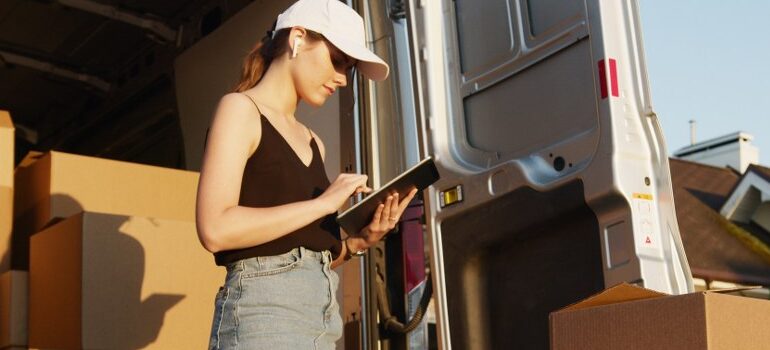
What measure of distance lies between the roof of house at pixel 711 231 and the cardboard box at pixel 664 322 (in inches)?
460

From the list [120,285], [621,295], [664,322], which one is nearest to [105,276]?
[120,285]

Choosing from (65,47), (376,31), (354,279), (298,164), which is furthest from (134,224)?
(65,47)

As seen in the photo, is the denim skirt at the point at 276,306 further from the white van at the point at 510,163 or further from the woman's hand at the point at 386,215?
the white van at the point at 510,163

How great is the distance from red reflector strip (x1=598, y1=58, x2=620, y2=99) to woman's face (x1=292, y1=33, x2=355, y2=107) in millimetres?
855

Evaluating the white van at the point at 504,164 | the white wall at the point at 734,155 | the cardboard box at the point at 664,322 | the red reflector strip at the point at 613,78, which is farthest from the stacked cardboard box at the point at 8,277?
the white wall at the point at 734,155

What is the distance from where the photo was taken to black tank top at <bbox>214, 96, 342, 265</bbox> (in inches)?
73.7

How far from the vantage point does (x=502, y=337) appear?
2918 millimetres

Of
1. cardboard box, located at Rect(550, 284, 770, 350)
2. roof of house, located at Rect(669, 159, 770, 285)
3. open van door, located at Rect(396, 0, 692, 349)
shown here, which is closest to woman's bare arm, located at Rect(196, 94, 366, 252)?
cardboard box, located at Rect(550, 284, 770, 350)

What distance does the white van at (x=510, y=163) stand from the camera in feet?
8.48

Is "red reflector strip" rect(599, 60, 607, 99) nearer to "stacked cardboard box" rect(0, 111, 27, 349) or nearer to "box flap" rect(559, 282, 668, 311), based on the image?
"box flap" rect(559, 282, 668, 311)

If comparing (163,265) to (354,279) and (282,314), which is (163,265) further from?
(282,314)

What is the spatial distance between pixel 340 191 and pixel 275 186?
0.11m

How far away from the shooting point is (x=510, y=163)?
114 inches

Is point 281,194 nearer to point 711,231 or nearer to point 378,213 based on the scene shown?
point 378,213
